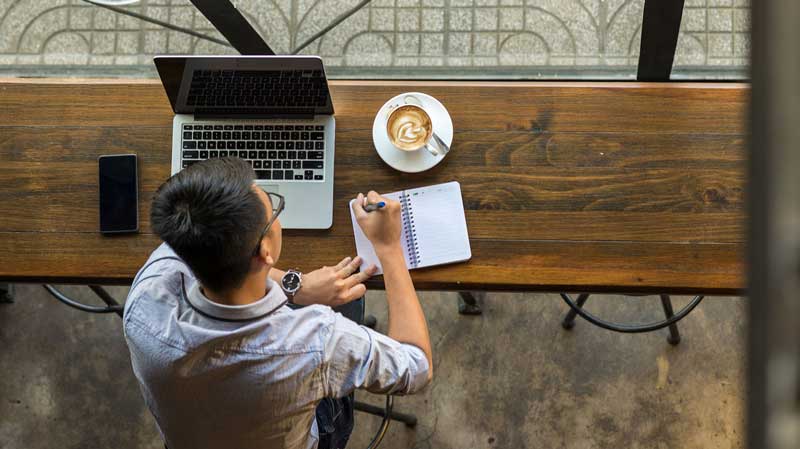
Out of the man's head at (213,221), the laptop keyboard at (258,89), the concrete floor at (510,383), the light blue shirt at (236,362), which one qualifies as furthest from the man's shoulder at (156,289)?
the concrete floor at (510,383)

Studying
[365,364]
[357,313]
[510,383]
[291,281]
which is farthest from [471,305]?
[365,364]

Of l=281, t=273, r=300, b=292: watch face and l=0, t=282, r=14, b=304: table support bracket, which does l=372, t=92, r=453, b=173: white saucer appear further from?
l=0, t=282, r=14, b=304: table support bracket

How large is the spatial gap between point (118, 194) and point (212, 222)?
64cm

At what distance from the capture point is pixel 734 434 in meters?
2.54

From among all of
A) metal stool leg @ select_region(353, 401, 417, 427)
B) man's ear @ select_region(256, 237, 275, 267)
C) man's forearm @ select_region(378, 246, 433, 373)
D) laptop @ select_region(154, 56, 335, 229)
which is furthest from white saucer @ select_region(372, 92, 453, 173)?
Result: metal stool leg @ select_region(353, 401, 417, 427)

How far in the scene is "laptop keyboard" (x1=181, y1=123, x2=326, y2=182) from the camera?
70.4 inches

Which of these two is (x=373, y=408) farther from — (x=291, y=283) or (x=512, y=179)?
(x=512, y=179)

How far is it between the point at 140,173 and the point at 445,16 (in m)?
1.49

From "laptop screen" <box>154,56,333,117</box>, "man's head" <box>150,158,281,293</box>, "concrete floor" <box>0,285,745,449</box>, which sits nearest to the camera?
"man's head" <box>150,158,281,293</box>

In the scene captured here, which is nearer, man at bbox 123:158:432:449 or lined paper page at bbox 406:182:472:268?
man at bbox 123:158:432:449

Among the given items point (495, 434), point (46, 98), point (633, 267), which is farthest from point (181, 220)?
point (495, 434)

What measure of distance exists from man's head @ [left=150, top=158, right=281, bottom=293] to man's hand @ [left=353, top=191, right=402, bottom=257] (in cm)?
38

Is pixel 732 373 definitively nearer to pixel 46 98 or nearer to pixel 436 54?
pixel 436 54

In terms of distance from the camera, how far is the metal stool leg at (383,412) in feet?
7.66
